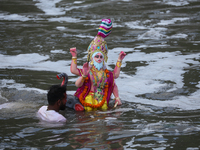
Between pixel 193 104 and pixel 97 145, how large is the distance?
3.06m

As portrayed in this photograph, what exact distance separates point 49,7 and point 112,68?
1042 cm

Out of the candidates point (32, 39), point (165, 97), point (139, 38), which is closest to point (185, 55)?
point (139, 38)

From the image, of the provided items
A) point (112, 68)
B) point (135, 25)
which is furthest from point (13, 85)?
point (135, 25)

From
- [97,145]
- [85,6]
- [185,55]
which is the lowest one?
[97,145]

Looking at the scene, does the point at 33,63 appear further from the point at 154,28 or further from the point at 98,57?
the point at 154,28

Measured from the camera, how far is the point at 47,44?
12906 mm

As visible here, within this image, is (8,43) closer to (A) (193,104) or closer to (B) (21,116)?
(B) (21,116)

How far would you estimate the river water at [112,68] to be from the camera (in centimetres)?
486

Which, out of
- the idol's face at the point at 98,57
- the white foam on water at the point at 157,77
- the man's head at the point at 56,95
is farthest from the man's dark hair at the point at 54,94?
the white foam on water at the point at 157,77

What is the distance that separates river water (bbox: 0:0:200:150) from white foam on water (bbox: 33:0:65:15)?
0.06 m

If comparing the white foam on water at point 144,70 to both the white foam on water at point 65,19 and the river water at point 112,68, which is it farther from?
the white foam on water at point 65,19

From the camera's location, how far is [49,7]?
19.0 meters

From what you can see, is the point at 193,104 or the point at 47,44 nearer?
the point at 193,104

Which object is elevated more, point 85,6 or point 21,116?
point 85,6
